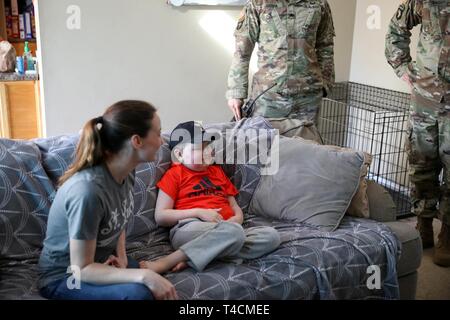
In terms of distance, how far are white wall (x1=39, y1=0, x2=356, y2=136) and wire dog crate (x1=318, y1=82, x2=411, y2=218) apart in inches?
37.3

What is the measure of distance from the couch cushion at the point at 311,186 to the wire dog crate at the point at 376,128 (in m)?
1.09

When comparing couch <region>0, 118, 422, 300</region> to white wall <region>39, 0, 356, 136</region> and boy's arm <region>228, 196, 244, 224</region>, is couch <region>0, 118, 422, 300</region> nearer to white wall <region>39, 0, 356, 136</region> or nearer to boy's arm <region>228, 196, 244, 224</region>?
boy's arm <region>228, 196, 244, 224</region>

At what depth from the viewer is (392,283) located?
6.62ft

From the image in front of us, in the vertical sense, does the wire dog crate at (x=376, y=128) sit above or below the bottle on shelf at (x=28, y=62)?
below

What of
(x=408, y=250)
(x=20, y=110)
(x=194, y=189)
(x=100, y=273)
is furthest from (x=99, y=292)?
(x=20, y=110)

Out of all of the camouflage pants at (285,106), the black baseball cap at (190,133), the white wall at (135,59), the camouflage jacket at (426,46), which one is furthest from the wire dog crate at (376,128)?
the black baseball cap at (190,133)

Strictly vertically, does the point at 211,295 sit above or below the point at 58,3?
below

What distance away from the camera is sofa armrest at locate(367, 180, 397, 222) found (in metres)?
2.27

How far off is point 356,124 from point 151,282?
289 cm

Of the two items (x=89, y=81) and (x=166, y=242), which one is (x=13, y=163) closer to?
(x=166, y=242)

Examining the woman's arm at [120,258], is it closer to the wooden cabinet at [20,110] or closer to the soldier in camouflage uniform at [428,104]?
the soldier in camouflage uniform at [428,104]

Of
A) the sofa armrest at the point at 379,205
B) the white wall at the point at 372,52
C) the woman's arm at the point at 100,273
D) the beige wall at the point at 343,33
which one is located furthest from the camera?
the beige wall at the point at 343,33

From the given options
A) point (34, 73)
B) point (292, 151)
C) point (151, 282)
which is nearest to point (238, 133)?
point (292, 151)

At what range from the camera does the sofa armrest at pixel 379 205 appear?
227 cm
